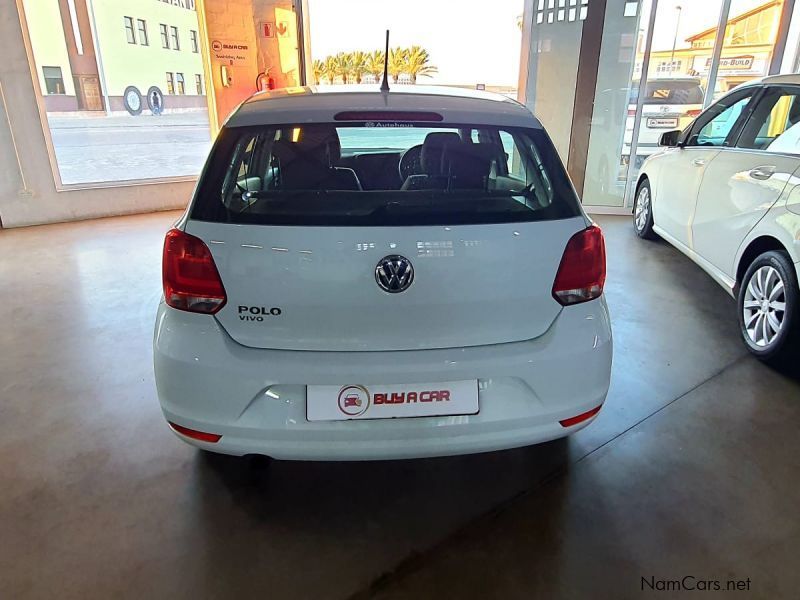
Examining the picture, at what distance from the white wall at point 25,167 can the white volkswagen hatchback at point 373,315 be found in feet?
17.6

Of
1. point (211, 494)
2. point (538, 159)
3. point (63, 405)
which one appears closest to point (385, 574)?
point (211, 494)

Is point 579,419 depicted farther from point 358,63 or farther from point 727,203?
point 358,63

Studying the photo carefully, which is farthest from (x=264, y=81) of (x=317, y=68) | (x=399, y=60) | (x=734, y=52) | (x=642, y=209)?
(x=399, y=60)

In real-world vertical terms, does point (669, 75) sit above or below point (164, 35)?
below

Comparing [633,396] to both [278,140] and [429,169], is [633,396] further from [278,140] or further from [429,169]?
[278,140]

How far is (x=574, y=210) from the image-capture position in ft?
5.50

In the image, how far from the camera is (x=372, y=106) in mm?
1682

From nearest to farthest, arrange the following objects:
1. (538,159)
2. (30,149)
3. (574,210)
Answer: (574,210)
(538,159)
(30,149)

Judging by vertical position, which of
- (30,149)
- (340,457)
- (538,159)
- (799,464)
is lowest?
(799,464)

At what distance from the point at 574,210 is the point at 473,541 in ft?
3.49

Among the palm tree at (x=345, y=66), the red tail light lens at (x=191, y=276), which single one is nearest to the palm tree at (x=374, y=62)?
the palm tree at (x=345, y=66)

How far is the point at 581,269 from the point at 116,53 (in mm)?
6659

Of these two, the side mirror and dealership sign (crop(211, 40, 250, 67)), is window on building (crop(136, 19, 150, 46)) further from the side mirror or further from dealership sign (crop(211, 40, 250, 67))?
Answer: the side mirror

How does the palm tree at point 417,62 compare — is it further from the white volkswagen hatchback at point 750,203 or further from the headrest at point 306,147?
the headrest at point 306,147
